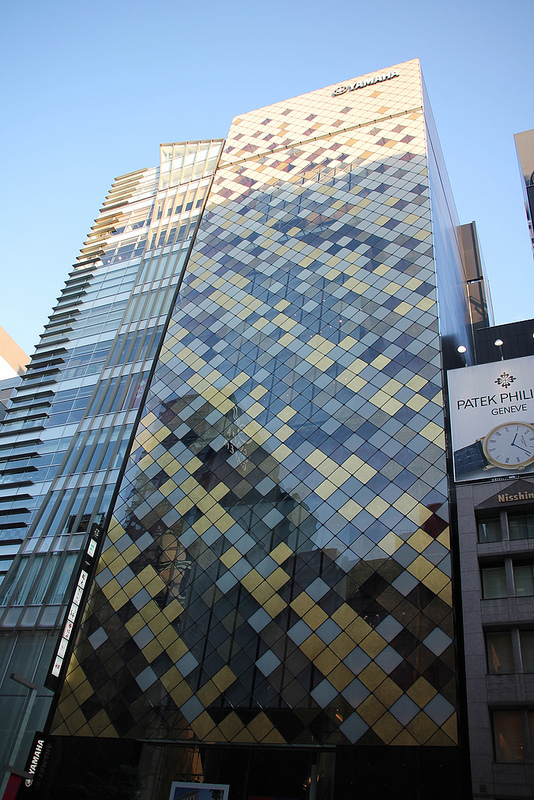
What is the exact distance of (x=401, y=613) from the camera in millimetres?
26578

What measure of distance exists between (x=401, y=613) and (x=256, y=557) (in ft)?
25.3

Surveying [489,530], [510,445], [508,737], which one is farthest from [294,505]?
[508,737]

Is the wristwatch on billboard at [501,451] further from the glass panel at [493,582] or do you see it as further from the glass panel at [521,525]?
the glass panel at [493,582]

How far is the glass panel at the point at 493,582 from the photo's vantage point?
26.9 meters

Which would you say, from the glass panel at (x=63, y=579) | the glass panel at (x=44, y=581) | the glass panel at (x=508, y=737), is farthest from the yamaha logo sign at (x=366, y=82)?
the glass panel at (x=508, y=737)

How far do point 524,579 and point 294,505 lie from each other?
36.5 ft

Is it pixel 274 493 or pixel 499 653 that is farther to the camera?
pixel 274 493

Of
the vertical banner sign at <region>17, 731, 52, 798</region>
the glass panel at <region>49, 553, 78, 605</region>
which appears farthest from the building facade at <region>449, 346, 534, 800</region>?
the glass panel at <region>49, 553, 78, 605</region>

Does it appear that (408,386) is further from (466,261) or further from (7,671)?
(466,261)

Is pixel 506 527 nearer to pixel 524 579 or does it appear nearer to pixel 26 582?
pixel 524 579

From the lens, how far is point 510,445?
3019cm

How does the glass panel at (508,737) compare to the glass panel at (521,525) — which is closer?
the glass panel at (508,737)

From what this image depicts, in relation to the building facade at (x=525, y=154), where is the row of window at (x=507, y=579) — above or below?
below

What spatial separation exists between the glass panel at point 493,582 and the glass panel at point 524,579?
52 centimetres
